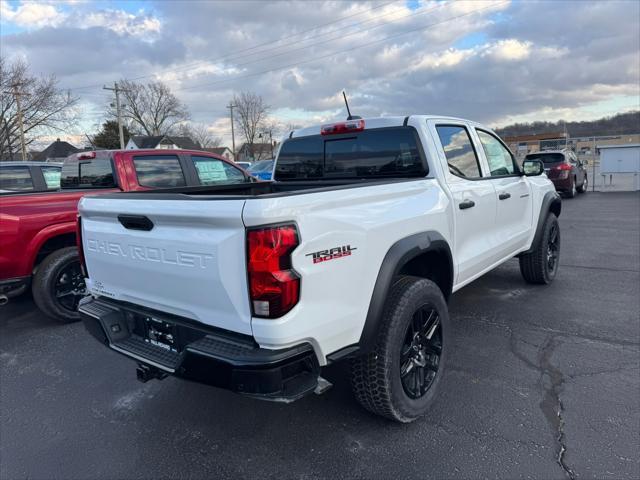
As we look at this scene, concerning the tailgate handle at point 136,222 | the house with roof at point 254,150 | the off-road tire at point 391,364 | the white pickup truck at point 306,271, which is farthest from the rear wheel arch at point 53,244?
the house with roof at point 254,150

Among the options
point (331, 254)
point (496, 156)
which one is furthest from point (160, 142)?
point (331, 254)

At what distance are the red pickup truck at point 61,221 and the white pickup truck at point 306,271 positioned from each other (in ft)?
6.17

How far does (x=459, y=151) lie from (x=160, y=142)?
65.1m

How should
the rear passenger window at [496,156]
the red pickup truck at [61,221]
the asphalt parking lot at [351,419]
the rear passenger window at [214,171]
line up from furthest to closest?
the rear passenger window at [214,171] → the red pickup truck at [61,221] → the rear passenger window at [496,156] → the asphalt parking lot at [351,419]

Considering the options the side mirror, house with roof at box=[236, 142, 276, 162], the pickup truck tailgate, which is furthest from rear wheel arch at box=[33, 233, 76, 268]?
house with roof at box=[236, 142, 276, 162]

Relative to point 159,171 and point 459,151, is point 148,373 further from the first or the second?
point 159,171

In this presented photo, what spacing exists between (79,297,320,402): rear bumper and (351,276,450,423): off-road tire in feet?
1.61

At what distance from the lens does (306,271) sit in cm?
204

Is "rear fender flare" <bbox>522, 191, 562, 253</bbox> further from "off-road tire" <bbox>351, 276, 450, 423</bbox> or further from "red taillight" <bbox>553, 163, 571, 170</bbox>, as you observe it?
"red taillight" <bbox>553, 163, 571, 170</bbox>

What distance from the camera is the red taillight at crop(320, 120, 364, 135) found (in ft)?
12.1

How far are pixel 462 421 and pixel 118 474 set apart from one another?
81.5 inches

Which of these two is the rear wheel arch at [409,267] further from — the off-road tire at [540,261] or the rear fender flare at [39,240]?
the rear fender flare at [39,240]

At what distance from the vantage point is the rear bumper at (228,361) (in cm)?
200

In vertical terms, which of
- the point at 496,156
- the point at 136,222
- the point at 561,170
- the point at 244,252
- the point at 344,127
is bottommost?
the point at 561,170
